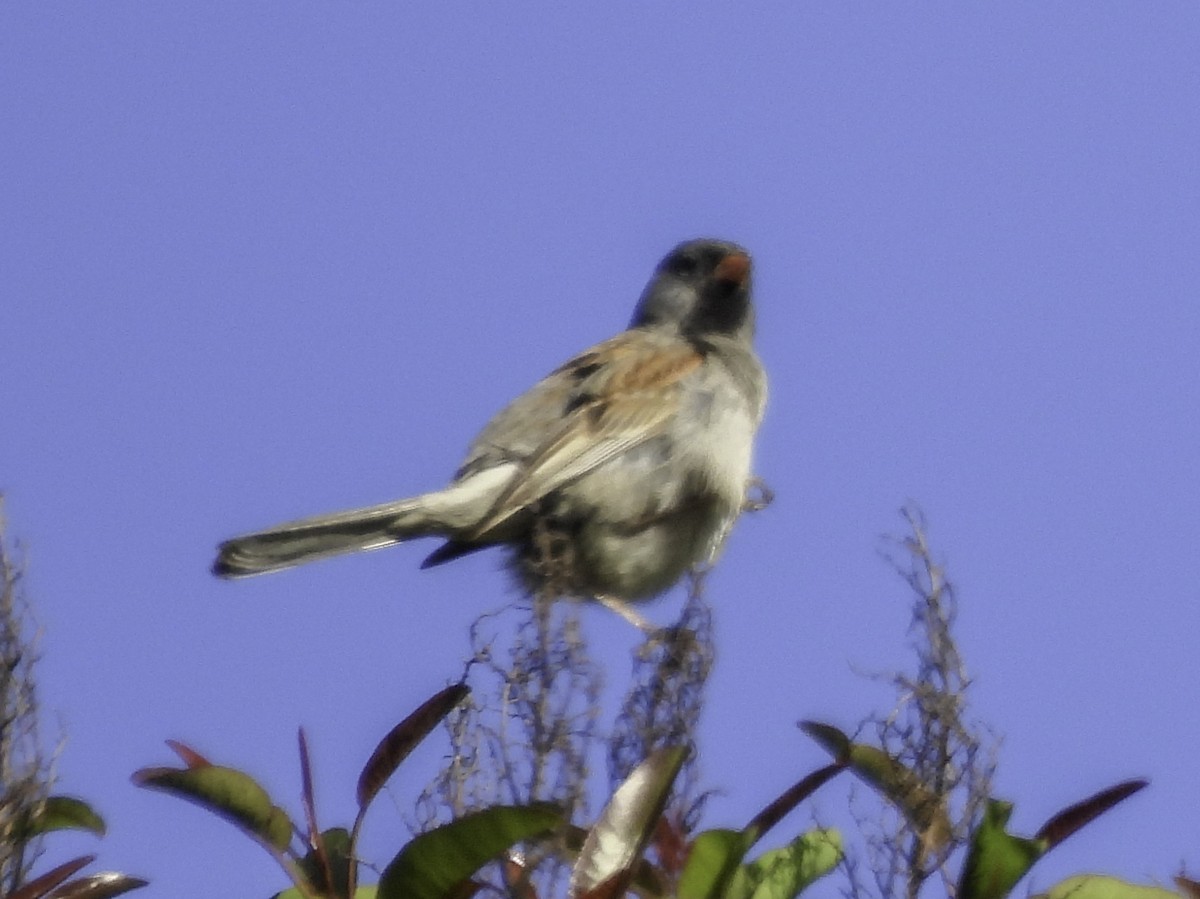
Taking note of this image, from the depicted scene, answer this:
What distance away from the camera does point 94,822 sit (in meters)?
2.98

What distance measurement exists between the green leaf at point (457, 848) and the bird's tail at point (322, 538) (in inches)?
A: 125

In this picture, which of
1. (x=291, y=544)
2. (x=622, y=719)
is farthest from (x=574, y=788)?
(x=291, y=544)

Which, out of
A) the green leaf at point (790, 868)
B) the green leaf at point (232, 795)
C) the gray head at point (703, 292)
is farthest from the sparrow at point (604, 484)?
the green leaf at point (232, 795)

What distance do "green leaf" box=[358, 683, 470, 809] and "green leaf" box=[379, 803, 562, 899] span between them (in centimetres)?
26

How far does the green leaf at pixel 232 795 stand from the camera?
2611mm

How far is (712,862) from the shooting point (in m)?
2.54

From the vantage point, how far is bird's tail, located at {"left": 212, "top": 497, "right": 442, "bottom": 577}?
5.53m

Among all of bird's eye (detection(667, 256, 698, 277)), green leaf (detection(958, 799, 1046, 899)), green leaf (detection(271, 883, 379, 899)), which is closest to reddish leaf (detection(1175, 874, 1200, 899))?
green leaf (detection(958, 799, 1046, 899))

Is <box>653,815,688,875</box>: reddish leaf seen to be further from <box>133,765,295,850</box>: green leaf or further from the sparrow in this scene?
the sparrow

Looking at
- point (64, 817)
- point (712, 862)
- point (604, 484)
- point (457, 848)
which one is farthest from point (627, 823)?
point (604, 484)

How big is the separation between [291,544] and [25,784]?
2.85 metres

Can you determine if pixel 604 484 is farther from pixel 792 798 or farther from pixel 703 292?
pixel 792 798

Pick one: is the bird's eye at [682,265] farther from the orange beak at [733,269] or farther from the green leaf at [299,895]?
the green leaf at [299,895]

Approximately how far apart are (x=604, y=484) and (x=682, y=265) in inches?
79.2
